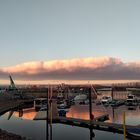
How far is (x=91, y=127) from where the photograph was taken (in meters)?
53.3

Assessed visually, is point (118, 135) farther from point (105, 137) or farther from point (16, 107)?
point (16, 107)

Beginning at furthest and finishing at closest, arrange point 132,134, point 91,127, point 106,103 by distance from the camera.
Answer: point 106,103
point 91,127
point 132,134

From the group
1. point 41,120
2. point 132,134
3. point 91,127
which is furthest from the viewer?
point 41,120

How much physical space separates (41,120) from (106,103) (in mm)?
39517

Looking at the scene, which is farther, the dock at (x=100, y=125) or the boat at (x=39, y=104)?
the boat at (x=39, y=104)

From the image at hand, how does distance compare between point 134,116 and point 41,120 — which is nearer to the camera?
point 41,120

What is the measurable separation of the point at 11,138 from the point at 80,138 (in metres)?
12.6

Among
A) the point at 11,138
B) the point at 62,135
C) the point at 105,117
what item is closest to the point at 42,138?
the point at 62,135

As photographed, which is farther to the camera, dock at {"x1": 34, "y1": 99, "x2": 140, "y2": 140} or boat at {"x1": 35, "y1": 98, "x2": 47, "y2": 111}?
boat at {"x1": 35, "y1": 98, "x2": 47, "y2": 111}

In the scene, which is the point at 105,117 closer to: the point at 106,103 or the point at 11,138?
the point at 11,138

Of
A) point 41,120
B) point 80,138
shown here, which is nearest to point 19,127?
point 41,120

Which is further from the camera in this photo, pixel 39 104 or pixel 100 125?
pixel 39 104

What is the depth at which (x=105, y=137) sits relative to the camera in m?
47.0

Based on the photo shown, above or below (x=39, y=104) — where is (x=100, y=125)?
above
